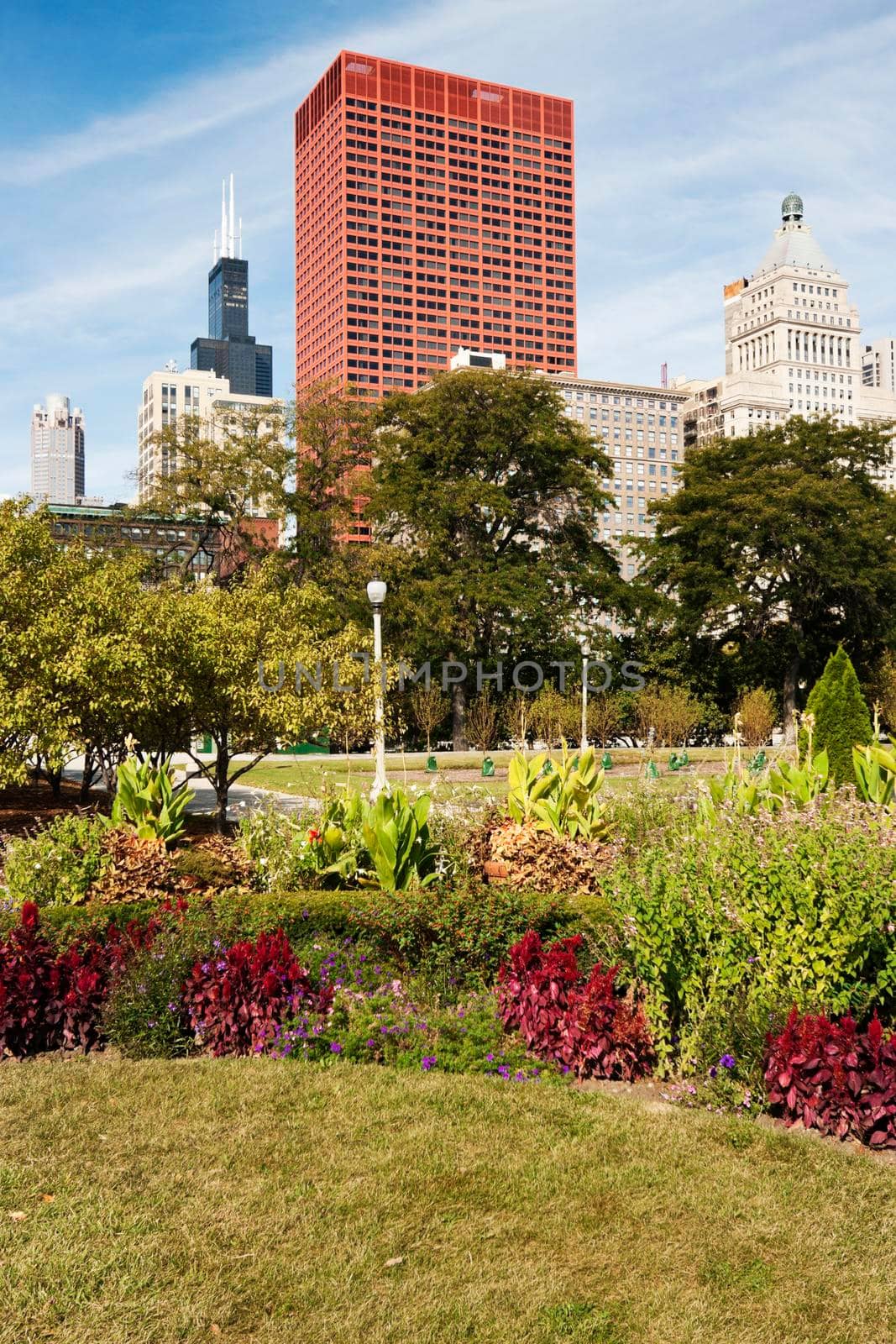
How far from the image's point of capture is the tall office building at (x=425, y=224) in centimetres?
15312

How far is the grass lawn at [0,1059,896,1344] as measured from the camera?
3.52m

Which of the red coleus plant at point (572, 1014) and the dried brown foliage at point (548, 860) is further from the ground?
the dried brown foliage at point (548, 860)

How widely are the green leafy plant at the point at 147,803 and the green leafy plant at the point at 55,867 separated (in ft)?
2.27

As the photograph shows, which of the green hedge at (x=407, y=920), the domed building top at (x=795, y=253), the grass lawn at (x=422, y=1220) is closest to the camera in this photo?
the grass lawn at (x=422, y=1220)

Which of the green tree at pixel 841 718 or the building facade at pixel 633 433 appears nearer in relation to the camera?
the green tree at pixel 841 718

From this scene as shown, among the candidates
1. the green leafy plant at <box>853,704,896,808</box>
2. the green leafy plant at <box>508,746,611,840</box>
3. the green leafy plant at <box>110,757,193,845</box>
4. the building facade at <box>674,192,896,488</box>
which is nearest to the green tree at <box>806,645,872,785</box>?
the green leafy plant at <box>853,704,896,808</box>

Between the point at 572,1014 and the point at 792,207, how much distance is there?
19743 centimetres

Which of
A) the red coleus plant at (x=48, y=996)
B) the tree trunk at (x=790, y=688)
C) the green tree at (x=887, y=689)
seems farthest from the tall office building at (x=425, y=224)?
the red coleus plant at (x=48, y=996)

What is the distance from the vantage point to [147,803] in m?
9.82

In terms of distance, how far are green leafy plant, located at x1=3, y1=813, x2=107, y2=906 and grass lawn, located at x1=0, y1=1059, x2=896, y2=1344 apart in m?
2.63

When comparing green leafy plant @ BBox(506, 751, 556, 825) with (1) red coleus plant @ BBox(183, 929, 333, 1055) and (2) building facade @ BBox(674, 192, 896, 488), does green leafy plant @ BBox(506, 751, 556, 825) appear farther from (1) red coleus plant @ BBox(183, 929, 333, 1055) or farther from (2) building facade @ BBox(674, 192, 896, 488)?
(2) building facade @ BBox(674, 192, 896, 488)

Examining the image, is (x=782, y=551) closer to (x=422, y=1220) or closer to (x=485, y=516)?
(x=485, y=516)

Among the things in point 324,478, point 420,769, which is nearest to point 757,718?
point 420,769

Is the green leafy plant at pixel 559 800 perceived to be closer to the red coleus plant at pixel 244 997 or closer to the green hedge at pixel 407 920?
the green hedge at pixel 407 920
